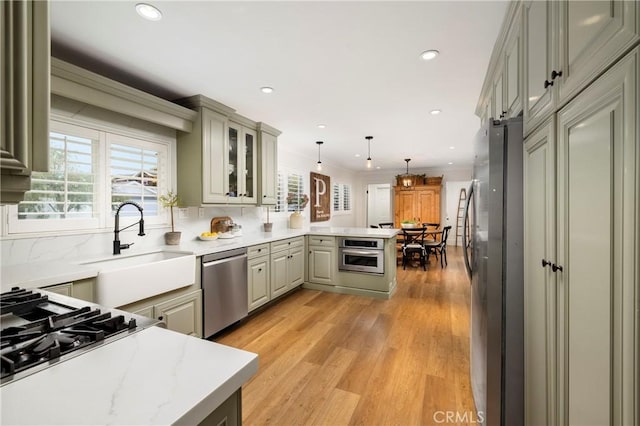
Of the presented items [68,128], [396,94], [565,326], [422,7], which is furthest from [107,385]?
[396,94]

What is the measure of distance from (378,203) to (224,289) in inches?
282

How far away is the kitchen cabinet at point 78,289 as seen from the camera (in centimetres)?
165

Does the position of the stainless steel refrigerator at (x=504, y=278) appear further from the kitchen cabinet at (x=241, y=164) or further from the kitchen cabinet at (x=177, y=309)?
the kitchen cabinet at (x=241, y=164)

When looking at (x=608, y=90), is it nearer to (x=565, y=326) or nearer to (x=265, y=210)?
(x=565, y=326)

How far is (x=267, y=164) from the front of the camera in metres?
3.98

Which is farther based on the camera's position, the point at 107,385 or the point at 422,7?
the point at 422,7

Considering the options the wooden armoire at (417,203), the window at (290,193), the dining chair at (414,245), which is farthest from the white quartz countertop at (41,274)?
the wooden armoire at (417,203)

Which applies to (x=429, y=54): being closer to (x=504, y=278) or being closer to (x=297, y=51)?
(x=297, y=51)

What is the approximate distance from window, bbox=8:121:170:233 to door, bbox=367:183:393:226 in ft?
23.7

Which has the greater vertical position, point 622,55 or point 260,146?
point 260,146

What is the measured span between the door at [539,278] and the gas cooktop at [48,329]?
1.47 meters

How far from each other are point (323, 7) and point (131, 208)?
2.37 m

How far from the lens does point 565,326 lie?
A: 0.98 metres

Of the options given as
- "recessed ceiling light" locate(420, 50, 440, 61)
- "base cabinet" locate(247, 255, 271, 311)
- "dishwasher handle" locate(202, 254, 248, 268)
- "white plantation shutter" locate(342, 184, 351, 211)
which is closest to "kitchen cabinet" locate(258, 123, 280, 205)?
"base cabinet" locate(247, 255, 271, 311)
